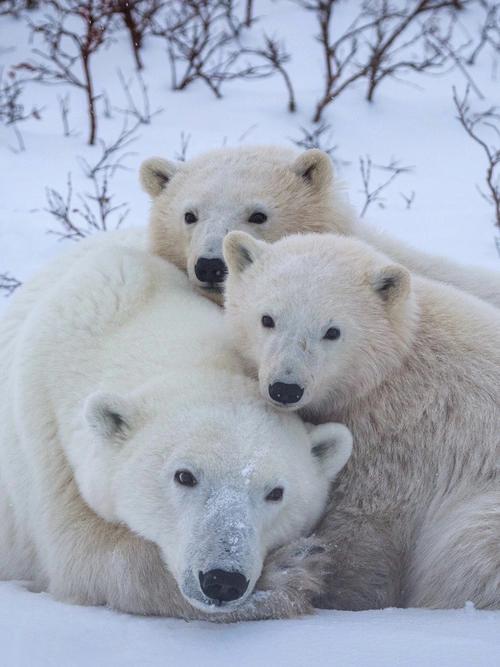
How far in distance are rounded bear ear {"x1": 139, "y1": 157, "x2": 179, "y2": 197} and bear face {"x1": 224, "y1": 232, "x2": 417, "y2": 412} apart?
1.08 m

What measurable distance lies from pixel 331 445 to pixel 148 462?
599 millimetres

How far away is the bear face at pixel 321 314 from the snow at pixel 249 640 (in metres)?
0.69

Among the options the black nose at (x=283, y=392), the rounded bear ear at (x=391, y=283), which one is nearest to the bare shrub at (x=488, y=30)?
the rounded bear ear at (x=391, y=283)

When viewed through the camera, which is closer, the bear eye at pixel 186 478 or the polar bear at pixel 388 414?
the bear eye at pixel 186 478

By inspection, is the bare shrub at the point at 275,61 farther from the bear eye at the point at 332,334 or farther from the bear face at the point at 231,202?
the bear eye at the point at 332,334

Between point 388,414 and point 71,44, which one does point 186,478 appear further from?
point 71,44

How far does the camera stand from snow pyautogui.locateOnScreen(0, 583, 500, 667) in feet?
8.25

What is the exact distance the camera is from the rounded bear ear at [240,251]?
11.5ft

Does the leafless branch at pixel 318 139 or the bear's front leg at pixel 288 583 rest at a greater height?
the bear's front leg at pixel 288 583

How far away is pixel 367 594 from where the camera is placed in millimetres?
3186

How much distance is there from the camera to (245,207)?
13.5 ft

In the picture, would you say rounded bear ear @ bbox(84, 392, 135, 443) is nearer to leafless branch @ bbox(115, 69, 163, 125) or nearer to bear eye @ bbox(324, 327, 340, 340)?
bear eye @ bbox(324, 327, 340, 340)

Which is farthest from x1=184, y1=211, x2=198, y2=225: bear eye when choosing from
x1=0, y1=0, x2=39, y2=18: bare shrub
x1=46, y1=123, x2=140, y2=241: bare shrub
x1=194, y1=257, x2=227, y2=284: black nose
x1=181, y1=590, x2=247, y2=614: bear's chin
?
x1=0, y1=0, x2=39, y2=18: bare shrub

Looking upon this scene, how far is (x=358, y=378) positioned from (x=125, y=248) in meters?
1.20
